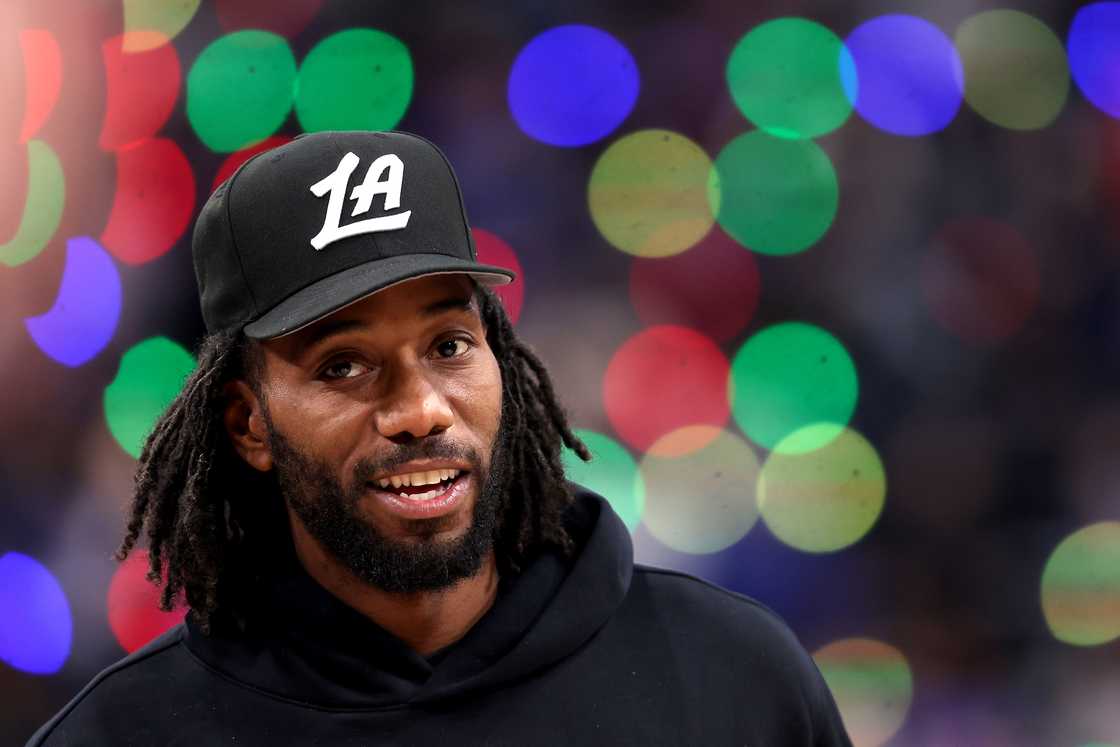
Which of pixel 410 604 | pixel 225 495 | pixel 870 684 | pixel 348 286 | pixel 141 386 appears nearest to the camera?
pixel 348 286

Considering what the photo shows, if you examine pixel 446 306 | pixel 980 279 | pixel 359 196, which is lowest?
pixel 980 279

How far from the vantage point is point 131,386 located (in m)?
2.16

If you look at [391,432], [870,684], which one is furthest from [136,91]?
[870,684]

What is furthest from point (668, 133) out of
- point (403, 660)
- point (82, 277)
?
point (403, 660)

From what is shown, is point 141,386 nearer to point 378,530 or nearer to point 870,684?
point 378,530

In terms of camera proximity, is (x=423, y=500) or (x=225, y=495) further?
(x=225, y=495)

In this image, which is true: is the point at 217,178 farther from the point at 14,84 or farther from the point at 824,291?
the point at 824,291

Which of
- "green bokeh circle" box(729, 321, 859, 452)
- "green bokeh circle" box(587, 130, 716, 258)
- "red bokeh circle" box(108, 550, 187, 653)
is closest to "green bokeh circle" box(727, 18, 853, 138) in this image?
"green bokeh circle" box(587, 130, 716, 258)

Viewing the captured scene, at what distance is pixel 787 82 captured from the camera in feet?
7.39

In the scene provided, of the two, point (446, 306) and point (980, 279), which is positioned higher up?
point (446, 306)

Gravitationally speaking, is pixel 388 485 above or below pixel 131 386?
above

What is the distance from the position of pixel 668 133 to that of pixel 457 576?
4.43 feet

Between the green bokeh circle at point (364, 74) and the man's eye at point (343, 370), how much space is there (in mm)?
1188

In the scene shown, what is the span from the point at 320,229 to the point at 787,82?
1388 mm
